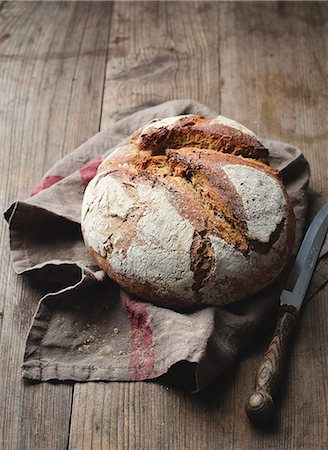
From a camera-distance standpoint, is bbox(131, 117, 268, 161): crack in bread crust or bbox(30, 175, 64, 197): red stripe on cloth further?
bbox(30, 175, 64, 197): red stripe on cloth

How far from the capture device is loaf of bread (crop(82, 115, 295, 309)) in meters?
1.63

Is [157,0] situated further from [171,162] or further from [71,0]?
[171,162]

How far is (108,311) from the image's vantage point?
1738 millimetres

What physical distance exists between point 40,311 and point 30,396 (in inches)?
7.7

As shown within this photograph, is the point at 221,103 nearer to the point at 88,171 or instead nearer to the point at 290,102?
the point at 290,102

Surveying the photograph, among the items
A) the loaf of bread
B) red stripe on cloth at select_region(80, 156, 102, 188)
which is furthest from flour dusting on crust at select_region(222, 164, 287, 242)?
red stripe on cloth at select_region(80, 156, 102, 188)

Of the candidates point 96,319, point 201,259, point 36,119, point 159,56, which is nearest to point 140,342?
point 96,319

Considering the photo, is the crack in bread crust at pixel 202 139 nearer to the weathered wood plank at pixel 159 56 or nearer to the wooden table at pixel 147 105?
the wooden table at pixel 147 105

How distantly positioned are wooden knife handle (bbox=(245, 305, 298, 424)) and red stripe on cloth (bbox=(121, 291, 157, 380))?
22 cm

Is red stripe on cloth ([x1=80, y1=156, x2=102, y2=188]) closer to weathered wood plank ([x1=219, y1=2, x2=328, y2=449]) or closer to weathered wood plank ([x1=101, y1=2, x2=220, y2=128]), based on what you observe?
weathered wood plank ([x1=101, y1=2, x2=220, y2=128])

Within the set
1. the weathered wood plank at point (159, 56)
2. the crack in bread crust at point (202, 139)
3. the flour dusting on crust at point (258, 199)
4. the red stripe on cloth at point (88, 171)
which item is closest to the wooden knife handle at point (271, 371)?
the flour dusting on crust at point (258, 199)

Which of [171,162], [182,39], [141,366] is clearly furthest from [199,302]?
[182,39]

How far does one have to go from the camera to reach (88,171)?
2006 mm

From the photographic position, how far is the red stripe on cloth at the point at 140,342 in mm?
1636
